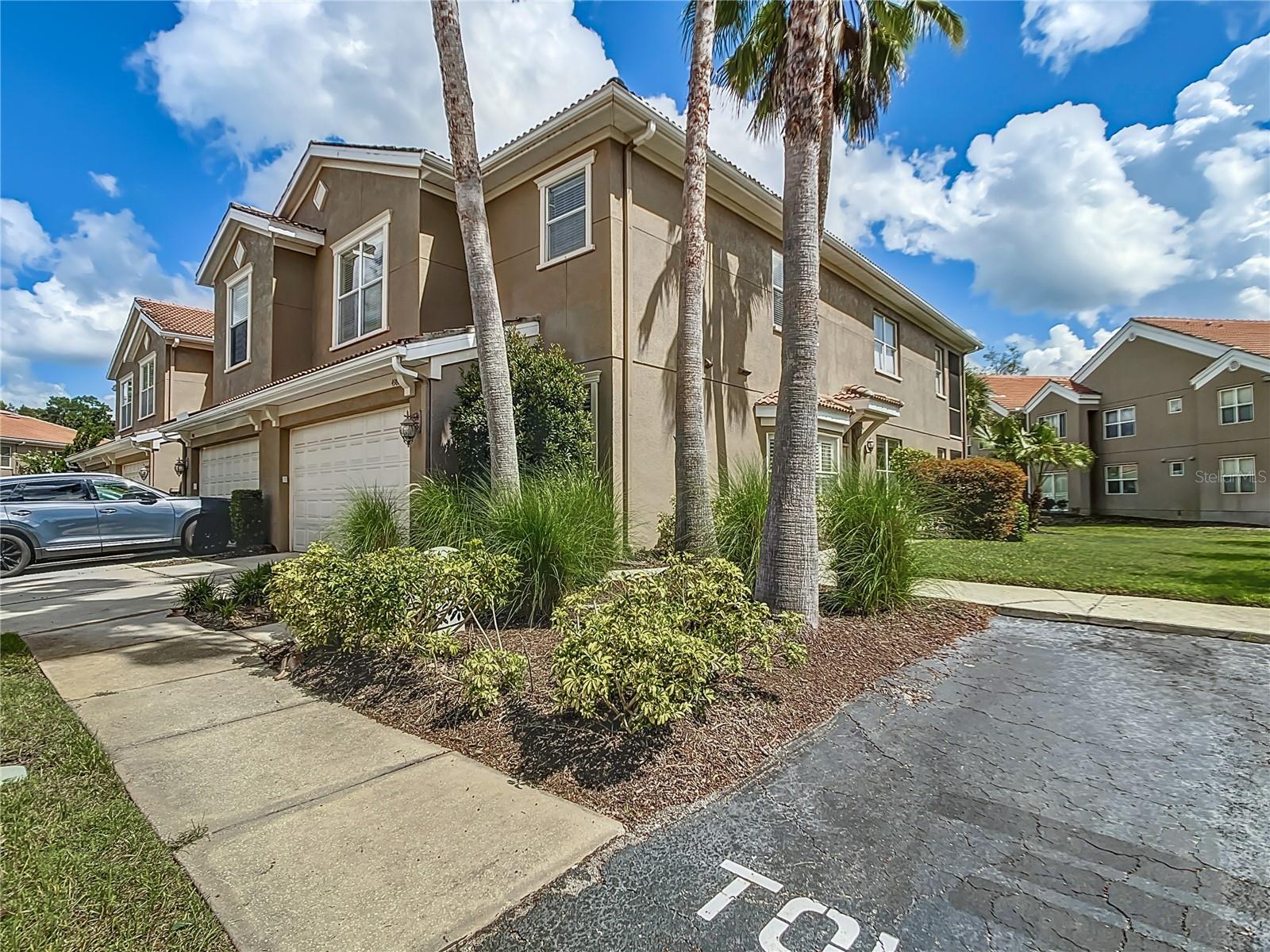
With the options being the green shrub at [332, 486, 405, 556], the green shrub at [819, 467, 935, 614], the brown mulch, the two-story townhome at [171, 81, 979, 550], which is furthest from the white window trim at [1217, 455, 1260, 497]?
the green shrub at [332, 486, 405, 556]

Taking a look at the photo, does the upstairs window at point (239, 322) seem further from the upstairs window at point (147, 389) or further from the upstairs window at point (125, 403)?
the upstairs window at point (125, 403)

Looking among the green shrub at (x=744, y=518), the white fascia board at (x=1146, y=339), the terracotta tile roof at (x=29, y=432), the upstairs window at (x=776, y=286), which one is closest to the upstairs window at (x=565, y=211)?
the upstairs window at (x=776, y=286)

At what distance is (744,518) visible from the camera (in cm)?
731

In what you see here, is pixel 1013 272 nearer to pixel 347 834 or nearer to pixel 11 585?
pixel 347 834

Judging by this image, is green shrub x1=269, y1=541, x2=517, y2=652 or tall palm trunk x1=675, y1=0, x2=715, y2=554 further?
tall palm trunk x1=675, y1=0, x2=715, y2=554

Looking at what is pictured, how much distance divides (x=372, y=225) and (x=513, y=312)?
4057 mm

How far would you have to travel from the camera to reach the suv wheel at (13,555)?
11555 millimetres

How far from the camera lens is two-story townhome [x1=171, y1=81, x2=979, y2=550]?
32.6 feet

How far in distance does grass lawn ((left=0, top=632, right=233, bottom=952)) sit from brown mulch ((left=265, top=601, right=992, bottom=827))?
1506 mm

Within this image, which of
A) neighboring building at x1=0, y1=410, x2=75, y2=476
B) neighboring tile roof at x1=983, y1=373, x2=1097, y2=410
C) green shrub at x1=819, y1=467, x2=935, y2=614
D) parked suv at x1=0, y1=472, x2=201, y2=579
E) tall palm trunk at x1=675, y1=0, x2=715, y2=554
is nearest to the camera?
green shrub at x1=819, y1=467, x2=935, y2=614

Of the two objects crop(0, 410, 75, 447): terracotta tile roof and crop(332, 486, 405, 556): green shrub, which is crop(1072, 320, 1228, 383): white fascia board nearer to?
crop(332, 486, 405, 556): green shrub

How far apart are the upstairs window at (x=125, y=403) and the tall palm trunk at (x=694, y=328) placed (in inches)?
974

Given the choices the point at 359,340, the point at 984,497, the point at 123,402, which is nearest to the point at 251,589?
the point at 359,340

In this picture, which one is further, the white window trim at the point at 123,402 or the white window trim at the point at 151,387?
the white window trim at the point at 123,402
